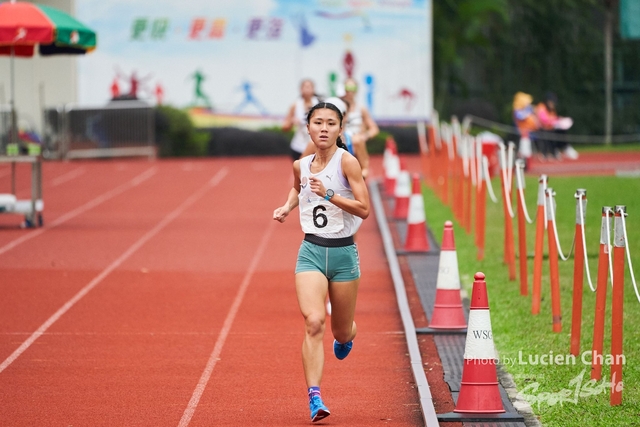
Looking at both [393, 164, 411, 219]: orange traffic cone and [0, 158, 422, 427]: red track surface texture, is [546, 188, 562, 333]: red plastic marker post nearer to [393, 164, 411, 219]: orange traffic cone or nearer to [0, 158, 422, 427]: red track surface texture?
[0, 158, 422, 427]: red track surface texture

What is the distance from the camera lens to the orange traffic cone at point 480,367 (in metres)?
7.41

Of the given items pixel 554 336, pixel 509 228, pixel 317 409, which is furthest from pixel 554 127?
pixel 317 409

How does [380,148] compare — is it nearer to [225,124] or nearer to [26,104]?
[225,124]

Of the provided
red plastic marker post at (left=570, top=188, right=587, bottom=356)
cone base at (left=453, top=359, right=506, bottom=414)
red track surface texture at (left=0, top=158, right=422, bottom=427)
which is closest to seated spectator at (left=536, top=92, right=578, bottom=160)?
red track surface texture at (left=0, top=158, right=422, bottom=427)

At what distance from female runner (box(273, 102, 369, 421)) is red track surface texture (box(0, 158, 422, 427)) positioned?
0.63 m

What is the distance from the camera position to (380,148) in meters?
33.7

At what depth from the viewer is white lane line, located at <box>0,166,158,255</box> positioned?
1675 cm

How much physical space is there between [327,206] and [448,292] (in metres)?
3.12

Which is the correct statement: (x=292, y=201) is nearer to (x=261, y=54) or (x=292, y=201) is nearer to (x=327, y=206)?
(x=327, y=206)

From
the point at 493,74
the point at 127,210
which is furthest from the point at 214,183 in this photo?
the point at 493,74

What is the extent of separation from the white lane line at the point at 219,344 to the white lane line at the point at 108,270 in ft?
5.14

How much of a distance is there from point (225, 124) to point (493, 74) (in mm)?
11501

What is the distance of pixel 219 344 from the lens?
33.1ft

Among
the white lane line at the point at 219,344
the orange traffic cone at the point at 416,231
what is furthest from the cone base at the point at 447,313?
the orange traffic cone at the point at 416,231
